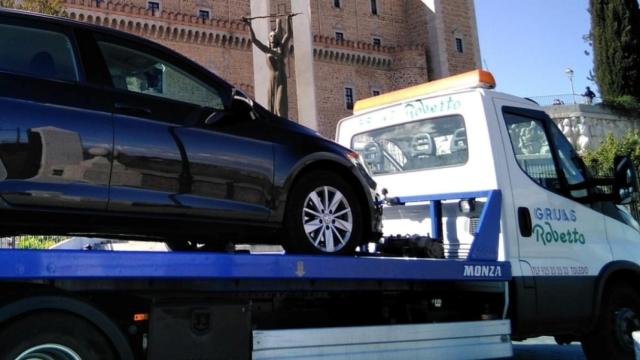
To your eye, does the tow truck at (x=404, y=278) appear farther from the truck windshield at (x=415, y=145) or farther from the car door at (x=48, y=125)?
the car door at (x=48, y=125)

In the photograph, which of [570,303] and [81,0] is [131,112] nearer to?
[570,303]

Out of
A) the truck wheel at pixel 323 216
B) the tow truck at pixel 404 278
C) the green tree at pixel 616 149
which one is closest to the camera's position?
the tow truck at pixel 404 278

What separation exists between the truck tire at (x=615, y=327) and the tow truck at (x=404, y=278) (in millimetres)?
19

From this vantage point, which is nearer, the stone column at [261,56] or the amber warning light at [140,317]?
the amber warning light at [140,317]

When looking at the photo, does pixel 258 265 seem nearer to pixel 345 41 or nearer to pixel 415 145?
pixel 415 145

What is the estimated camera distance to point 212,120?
4113 mm

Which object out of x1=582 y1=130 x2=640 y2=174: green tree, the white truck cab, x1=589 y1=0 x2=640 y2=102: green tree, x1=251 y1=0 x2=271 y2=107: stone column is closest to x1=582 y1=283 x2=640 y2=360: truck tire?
the white truck cab

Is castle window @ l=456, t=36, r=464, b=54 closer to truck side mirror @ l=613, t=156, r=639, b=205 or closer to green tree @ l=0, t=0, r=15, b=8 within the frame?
green tree @ l=0, t=0, r=15, b=8

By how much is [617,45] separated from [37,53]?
35.8 metres

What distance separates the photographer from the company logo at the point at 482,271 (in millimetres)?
5008

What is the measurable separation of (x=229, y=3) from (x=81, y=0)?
1094cm

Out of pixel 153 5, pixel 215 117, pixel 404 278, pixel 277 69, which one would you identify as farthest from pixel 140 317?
pixel 153 5

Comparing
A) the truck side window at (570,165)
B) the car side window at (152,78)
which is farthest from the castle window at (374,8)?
the car side window at (152,78)

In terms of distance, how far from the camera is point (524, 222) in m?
5.61
